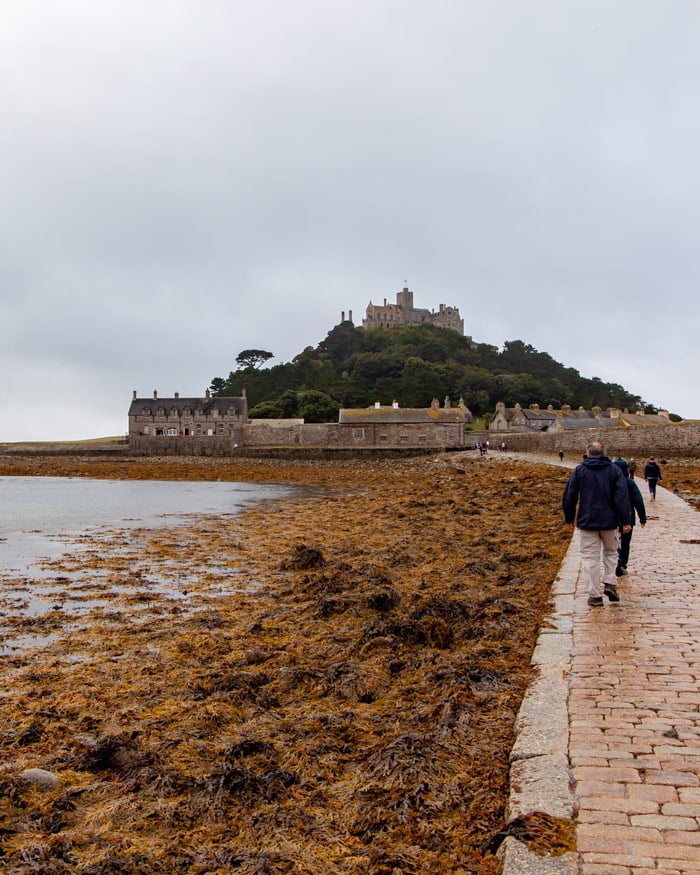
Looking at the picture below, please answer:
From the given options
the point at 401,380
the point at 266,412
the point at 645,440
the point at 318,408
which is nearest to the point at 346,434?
the point at 318,408

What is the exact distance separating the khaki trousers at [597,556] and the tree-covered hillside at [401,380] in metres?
73.0

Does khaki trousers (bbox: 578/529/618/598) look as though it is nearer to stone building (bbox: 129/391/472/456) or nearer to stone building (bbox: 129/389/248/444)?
stone building (bbox: 129/391/472/456)

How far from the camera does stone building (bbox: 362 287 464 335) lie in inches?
5797

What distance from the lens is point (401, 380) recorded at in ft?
309

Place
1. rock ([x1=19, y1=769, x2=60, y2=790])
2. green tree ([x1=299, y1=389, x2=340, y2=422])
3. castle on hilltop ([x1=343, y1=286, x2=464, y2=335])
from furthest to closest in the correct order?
castle on hilltop ([x1=343, y1=286, x2=464, y2=335])
green tree ([x1=299, y1=389, x2=340, y2=422])
rock ([x1=19, y1=769, x2=60, y2=790])

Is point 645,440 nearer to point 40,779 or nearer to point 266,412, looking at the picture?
point 40,779

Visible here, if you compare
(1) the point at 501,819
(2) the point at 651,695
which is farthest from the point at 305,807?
(2) the point at 651,695

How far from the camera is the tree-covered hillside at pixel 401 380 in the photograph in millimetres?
89375

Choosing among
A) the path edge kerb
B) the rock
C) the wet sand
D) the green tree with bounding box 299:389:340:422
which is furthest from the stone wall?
the green tree with bounding box 299:389:340:422

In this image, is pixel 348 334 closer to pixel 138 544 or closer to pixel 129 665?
pixel 138 544

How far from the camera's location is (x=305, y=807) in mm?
3916

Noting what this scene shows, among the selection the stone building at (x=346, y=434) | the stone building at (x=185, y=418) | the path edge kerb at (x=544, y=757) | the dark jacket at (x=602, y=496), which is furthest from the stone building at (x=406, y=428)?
the path edge kerb at (x=544, y=757)

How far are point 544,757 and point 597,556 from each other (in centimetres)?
393

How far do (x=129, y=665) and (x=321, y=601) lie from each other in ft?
9.29
